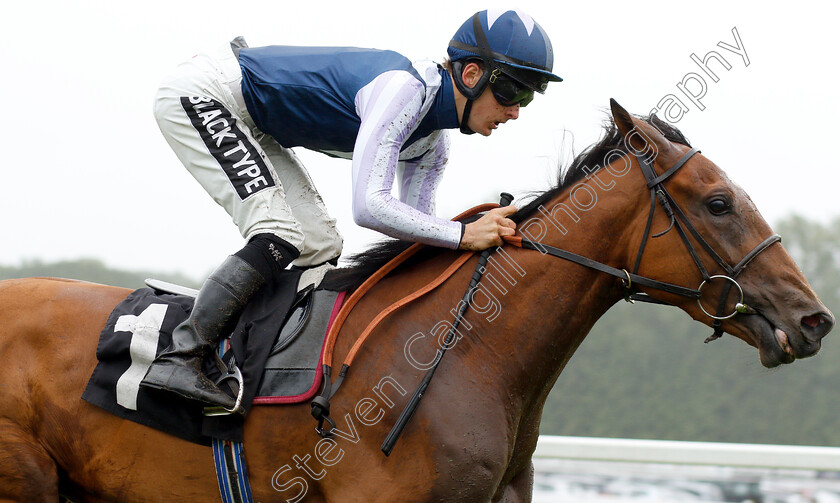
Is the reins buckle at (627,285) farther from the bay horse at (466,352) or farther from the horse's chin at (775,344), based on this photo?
the horse's chin at (775,344)

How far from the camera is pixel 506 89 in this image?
300 cm

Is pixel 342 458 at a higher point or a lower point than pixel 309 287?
lower

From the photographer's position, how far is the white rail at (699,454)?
508 centimetres

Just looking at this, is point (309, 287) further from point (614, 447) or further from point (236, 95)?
point (614, 447)

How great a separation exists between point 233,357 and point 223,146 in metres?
0.85

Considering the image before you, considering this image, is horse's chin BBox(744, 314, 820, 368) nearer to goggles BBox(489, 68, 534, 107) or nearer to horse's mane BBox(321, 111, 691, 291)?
horse's mane BBox(321, 111, 691, 291)

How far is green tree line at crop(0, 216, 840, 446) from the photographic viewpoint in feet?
92.4

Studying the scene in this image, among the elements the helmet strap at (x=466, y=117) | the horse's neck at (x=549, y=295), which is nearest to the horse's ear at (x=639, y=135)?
the horse's neck at (x=549, y=295)

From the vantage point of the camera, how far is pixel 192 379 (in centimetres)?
275

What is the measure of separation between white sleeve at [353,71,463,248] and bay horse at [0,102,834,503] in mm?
207

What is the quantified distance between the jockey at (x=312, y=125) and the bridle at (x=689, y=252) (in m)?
0.35

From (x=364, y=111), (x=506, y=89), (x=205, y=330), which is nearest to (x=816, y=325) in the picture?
(x=506, y=89)

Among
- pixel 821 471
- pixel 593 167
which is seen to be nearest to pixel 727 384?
pixel 821 471

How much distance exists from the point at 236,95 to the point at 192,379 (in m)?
1.19
